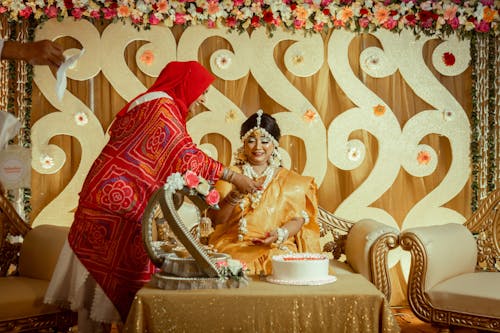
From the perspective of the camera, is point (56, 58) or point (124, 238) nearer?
point (56, 58)

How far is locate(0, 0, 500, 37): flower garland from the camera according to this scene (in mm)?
4750

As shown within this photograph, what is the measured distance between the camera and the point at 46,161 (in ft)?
15.8

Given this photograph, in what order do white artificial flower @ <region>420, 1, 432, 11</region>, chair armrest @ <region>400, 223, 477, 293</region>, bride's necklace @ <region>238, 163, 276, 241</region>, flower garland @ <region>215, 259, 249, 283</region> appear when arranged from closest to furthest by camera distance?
1. flower garland @ <region>215, 259, 249, 283</region>
2. chair armrest @ <region>400, 223, 477, 293</region>
3. bride's necklace @ <region>238, 163, 276, 241</region>
4. white artificial flower @ <region>420, 1, 432, 11</region>

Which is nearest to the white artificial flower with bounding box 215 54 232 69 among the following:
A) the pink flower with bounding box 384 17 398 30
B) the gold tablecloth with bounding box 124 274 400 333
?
the pink flower with bounding box 384 17 398 30

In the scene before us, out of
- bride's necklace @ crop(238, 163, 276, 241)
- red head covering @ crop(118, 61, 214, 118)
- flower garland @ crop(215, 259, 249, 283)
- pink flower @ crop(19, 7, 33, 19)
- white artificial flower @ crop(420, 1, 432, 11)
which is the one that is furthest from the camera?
white artificial flower @ crop(420, 1, 432, 11)

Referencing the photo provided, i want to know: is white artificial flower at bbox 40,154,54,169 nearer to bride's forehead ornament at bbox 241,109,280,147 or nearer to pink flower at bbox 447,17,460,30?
bride's forehead ornament at bbox 241,109,280,147

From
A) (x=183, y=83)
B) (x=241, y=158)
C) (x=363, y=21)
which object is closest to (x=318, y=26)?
(x=363, y=21)

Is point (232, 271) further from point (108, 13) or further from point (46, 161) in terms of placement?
point (108, 13)

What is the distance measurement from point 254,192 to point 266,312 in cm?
140

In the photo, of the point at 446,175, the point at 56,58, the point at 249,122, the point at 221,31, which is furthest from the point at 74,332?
the point at 446,175

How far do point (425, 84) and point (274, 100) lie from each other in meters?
→ 1.29

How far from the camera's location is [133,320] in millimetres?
2293

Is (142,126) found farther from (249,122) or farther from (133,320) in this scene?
(249,122)

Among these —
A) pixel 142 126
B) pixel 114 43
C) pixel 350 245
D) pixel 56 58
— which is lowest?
pixel 350 245
